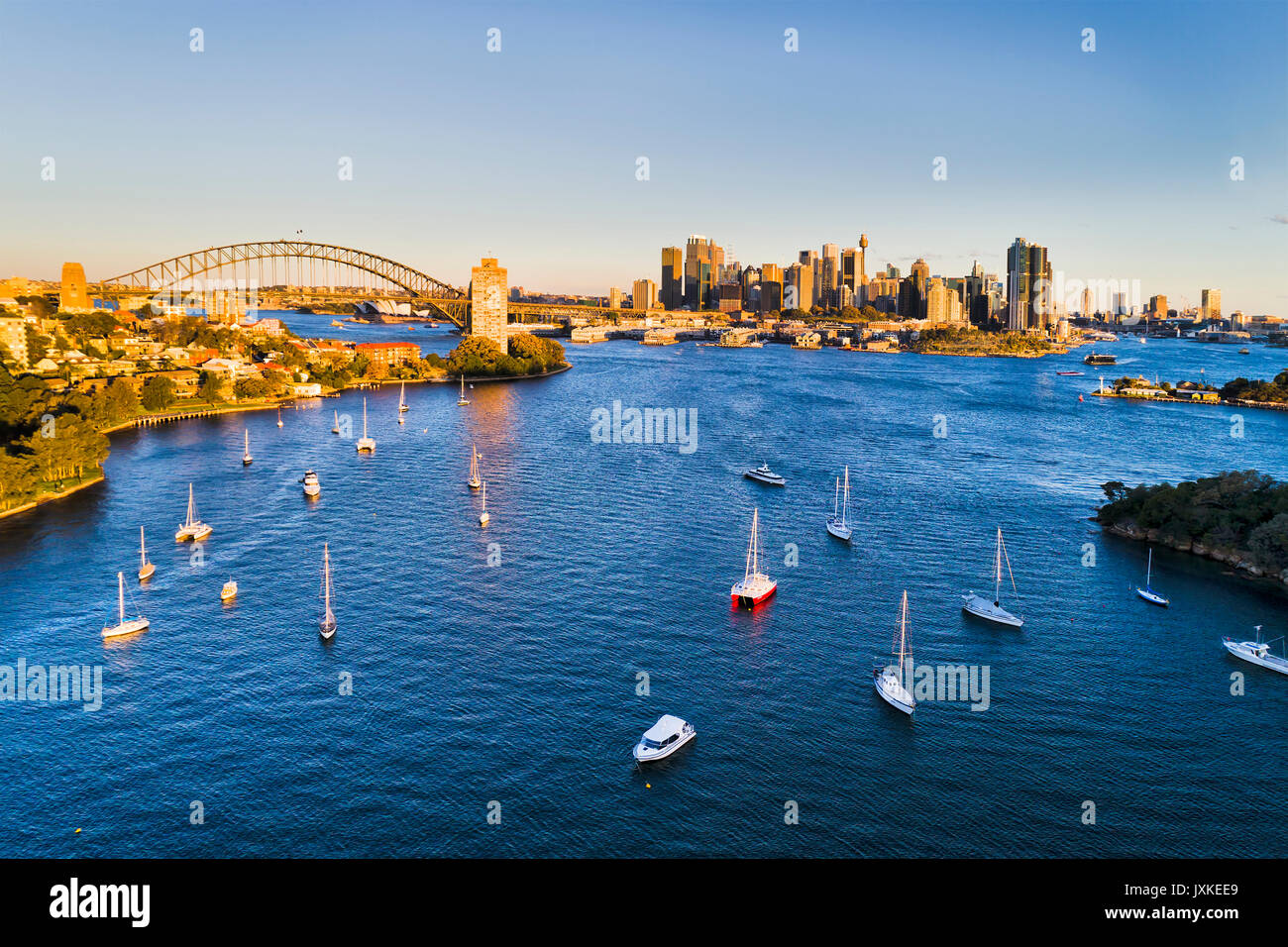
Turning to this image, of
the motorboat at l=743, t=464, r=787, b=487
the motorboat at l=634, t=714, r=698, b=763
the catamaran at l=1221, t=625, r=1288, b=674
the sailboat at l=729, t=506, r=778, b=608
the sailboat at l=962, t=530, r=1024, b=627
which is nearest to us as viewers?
the motorboat at l=634, t=714, r=698, b=763

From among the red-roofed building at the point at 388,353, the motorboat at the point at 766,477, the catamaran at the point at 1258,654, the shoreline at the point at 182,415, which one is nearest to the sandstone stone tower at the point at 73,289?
the red-roofed building at the point at 388,353

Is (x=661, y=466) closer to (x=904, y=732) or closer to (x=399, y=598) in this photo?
(x=399, y=598)

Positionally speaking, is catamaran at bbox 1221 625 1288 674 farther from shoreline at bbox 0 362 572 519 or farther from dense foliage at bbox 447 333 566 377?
dense foliage at bbox 447 333 566 377

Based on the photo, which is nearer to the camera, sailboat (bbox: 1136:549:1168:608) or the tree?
sailboat (bbox: 1136:549:1168:608)

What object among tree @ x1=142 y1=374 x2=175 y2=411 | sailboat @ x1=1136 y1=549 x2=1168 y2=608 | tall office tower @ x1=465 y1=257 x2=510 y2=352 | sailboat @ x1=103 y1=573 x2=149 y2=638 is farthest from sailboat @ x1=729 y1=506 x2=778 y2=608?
tall office tower @ x1=465 y1=257 x2=510 y2=352

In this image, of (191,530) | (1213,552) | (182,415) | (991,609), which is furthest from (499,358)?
(991,609)
